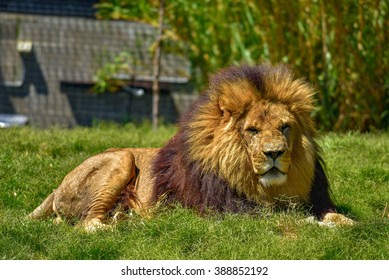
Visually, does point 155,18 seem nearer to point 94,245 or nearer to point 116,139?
point 116,139

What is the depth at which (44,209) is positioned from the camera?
6.43m

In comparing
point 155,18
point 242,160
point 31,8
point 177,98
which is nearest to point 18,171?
point 242,160

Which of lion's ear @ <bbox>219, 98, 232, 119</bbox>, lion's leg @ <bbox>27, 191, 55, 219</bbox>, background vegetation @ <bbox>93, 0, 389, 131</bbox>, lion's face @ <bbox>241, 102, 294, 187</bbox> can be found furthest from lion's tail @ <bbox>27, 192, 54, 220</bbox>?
background vegetation @ <bbox>93, 0, 389, 131</bbox>

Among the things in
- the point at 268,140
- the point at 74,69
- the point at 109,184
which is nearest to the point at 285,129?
the point at 268,140

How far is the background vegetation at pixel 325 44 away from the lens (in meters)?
11.0

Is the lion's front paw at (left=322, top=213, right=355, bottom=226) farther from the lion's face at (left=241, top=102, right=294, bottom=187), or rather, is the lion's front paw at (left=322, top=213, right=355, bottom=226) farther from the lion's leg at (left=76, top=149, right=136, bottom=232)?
the lion's leg at (left=76, top=149, right=136, bottom=232)

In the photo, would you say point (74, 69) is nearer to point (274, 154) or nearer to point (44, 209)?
point (44, 209)

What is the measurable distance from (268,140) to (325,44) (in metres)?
5.64

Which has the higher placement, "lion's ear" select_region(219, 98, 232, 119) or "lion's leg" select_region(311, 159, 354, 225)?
"lion's ear" select_region(219, 98, 232, 119)

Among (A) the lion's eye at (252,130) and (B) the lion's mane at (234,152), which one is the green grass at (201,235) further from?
(A) the lion's eye at (252,130)

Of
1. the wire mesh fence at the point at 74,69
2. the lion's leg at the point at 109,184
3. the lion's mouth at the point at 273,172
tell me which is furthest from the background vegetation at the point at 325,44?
the lion's mouth at the point at 273,172

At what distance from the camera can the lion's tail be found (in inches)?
250

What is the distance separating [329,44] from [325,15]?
35 cm

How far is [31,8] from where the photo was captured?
1608 centimetres
